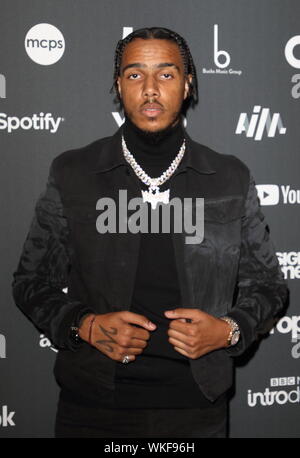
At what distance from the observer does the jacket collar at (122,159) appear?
162cm

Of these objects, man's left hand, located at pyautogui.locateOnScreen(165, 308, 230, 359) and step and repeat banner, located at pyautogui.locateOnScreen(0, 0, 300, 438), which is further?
step and repeat banner, located at pyautogui.locateOnScreen(0, 0, 300, 438)

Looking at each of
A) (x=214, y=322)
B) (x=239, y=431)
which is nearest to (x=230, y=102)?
(x=214, y=322)

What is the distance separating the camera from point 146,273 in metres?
1.53

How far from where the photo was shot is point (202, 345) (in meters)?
1.45

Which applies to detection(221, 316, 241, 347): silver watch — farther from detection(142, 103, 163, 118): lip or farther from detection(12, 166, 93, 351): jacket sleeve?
detection(142, 103, 163, 118): lip

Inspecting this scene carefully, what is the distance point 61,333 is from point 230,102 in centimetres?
121

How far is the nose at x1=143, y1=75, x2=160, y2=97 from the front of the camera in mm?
1507

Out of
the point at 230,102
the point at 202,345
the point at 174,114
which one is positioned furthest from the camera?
the point at 230,102

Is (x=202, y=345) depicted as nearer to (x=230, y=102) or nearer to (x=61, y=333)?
(x=61, y=333)

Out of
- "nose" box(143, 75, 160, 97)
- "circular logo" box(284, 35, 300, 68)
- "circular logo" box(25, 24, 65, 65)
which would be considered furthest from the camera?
"circular logo" box(284, 35, 300, 68)

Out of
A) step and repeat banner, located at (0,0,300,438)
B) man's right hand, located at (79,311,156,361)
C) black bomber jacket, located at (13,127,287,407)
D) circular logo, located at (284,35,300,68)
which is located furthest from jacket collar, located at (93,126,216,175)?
circular logo, located at (284,35,300,68)

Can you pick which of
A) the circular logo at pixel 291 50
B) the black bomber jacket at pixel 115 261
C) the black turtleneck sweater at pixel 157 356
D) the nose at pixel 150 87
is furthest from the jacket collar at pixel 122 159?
the circular logo at pixel 291 50

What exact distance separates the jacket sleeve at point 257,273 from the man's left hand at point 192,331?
145mm

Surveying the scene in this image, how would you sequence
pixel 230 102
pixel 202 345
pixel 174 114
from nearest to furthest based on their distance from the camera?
1. pixel 202 345
2. pixel 174 114
3. pixel 230 102
